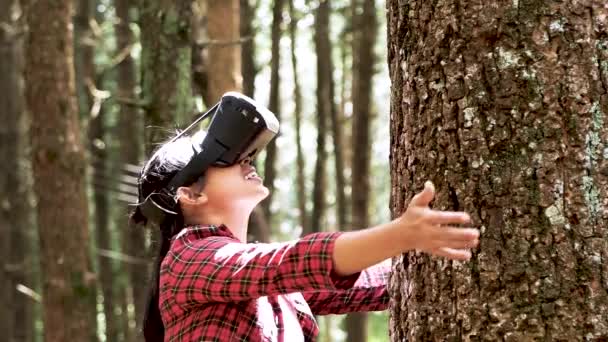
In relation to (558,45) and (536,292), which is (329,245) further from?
(558,45)

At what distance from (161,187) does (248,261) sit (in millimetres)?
641

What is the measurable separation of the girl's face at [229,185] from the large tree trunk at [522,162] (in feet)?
2.12

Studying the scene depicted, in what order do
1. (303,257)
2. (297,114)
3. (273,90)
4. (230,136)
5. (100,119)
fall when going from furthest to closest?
(100,119) < (297,114) < (273,90) < (230,136) < (303,257)

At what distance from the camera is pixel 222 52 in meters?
7.68

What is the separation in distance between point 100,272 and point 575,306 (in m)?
14.0

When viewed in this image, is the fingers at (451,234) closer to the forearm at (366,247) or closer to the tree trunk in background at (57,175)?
the forearm at (366,247)

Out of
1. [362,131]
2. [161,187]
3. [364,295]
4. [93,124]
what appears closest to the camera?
[161,187]

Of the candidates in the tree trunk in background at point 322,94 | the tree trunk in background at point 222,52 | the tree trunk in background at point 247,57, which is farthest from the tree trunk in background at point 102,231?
the tree trunk in background at point 222,52

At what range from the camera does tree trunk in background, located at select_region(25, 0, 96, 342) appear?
747 cm

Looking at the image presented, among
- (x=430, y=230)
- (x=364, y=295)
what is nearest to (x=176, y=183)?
(x=364, y=295)

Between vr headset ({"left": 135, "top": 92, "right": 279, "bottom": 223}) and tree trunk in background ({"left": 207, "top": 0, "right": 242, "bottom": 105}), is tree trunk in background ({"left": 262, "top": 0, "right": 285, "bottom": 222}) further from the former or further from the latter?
vr headset ({"left": 135, "top": 92, "right": 279, "bottom": 223})

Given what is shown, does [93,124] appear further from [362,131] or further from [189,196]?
A: [189,196]

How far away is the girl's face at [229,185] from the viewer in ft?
8.84

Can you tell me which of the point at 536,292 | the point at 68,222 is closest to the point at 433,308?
the point at 536,292
